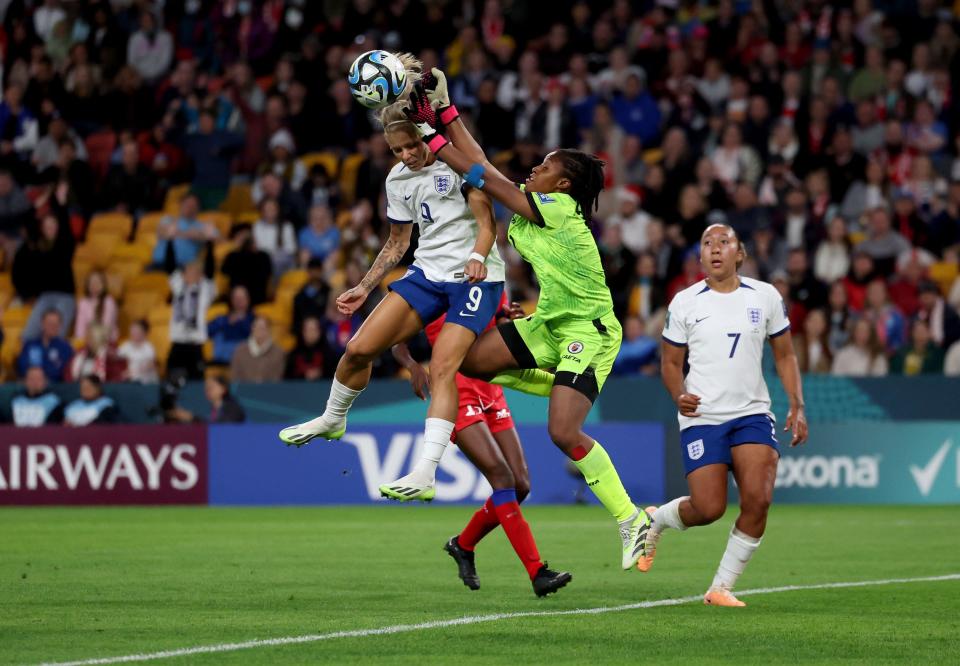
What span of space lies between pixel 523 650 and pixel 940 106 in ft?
52.5

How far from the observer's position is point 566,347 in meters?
9.64

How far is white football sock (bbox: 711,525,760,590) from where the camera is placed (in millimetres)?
9094

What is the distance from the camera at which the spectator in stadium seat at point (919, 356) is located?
62.0 ft

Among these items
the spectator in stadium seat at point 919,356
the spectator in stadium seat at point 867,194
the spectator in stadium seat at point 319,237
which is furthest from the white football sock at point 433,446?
the spectator in stadium seat at point 319,237

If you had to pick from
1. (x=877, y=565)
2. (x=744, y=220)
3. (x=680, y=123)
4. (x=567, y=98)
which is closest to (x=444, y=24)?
(x=567, y=98)

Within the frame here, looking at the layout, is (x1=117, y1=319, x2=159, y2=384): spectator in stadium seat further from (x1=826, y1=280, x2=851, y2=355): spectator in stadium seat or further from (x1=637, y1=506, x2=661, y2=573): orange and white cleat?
(x1=637, y1=506, x2=661, y2=573): orange and white cleat

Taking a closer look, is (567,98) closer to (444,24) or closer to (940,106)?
(444,24)

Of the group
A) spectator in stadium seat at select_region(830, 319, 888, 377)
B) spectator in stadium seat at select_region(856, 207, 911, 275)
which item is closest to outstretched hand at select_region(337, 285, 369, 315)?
spectator in stadium seat at select_region(830, 319, 888, 377)

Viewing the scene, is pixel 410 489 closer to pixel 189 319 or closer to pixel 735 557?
pixel 735 557

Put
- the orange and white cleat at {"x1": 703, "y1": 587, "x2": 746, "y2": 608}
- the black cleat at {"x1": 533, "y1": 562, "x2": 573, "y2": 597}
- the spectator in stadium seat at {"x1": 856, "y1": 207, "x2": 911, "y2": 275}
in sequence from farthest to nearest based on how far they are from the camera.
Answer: the spectator in stadium seat at {"x1": 856, "y1": 207, "x2": 911, "y2": 275}, the black cleat at {"x1": 533, "y1": 562, "x2": 573, "y2": 597}, the orange and white cleat at {"x1": 703, "y1": 587, "x2": 746, "y2": 608}

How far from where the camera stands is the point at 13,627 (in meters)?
8.02

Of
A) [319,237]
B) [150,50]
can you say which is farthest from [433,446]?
[150,50]

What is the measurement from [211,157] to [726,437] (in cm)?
1651

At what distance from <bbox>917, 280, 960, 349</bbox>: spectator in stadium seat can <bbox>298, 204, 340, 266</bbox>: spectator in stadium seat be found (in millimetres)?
7421
